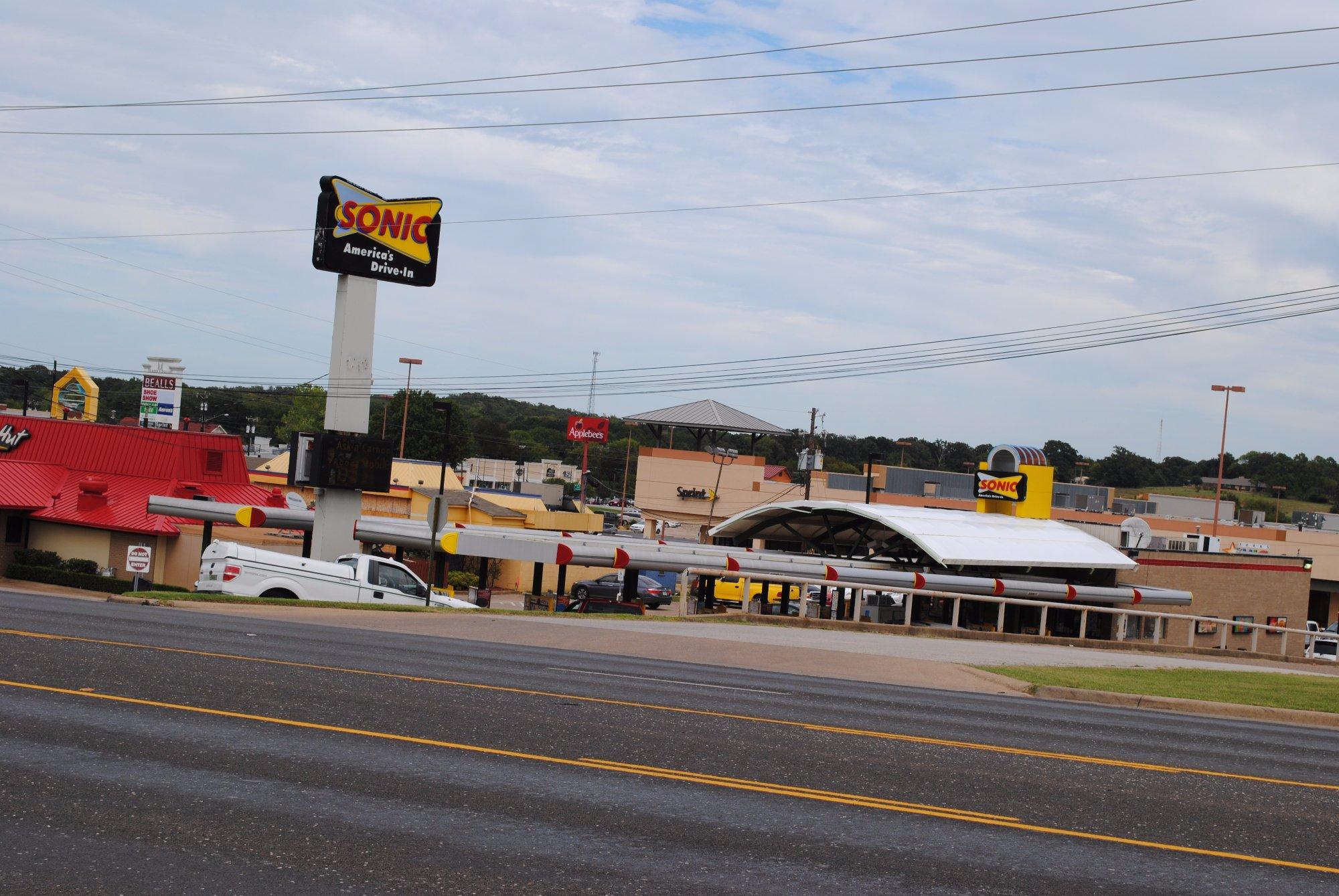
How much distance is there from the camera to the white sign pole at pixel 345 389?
37562mm

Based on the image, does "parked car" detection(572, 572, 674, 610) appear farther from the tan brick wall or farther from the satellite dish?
the satellite dish

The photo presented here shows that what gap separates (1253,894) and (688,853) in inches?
137

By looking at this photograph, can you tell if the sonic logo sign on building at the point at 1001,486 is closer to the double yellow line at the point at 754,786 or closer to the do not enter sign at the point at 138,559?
the do not enter sign at the point at 138,559

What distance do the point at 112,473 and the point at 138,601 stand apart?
22869 mm

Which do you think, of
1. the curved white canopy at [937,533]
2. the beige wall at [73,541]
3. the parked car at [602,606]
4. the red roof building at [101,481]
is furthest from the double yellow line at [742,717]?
the beige wall at [73,541]

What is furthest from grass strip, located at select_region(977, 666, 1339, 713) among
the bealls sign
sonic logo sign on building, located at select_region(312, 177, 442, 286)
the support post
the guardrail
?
the bealls sign

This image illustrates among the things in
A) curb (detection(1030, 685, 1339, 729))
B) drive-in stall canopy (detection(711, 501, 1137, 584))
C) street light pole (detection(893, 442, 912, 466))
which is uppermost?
street light pole (detection(893, 442, 912, 466))

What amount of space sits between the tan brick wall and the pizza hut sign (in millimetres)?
39279

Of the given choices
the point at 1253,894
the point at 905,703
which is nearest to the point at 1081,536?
the point at 905,703

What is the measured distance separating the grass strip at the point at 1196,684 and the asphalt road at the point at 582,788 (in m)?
3.91

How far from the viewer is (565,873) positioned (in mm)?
6836

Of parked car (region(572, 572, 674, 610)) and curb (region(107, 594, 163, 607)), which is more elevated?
curb (region(107, 594, 163, 607))

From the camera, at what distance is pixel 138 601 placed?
2466 centimetres

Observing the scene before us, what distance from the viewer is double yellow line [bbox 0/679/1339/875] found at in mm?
8406
